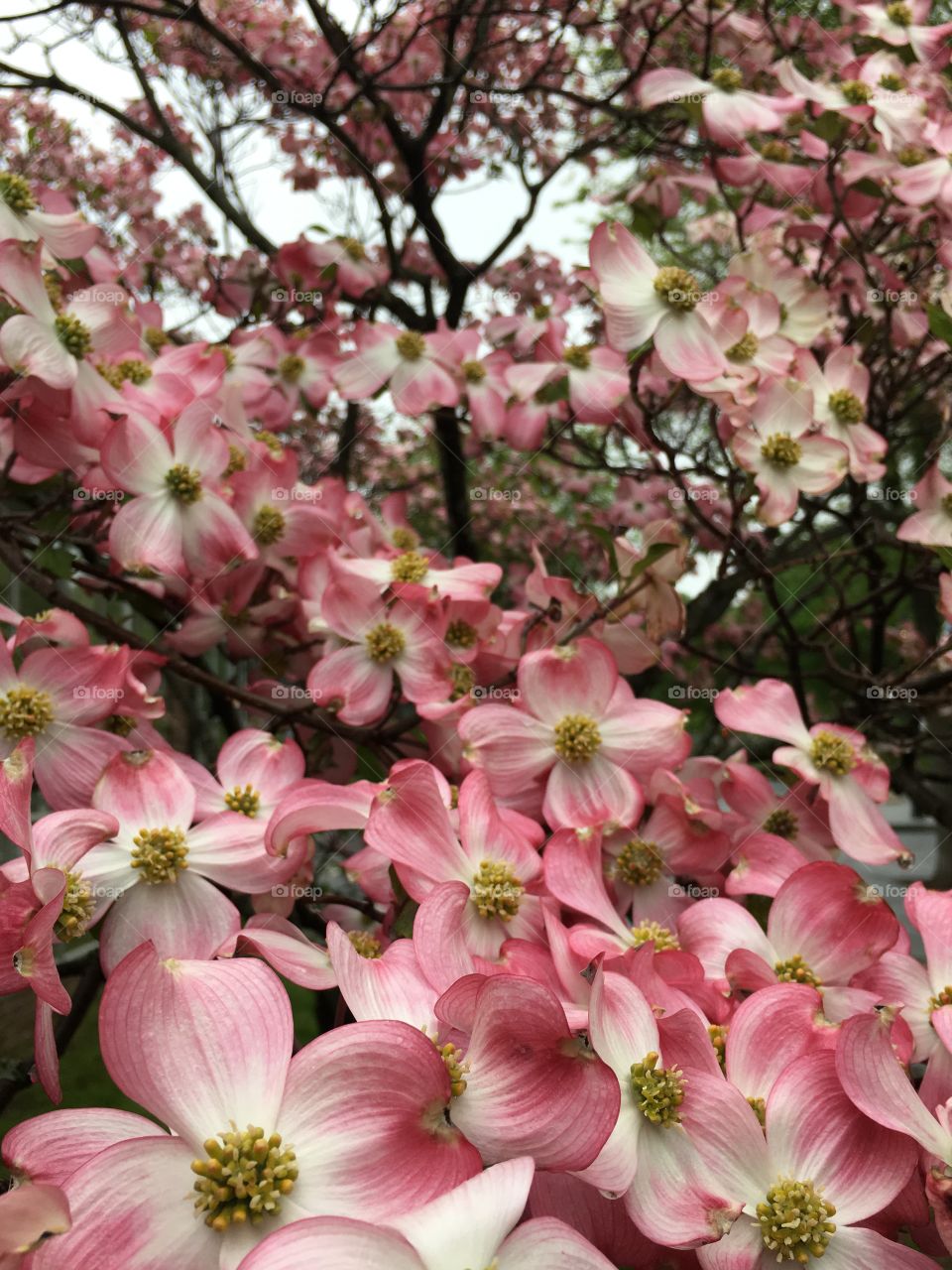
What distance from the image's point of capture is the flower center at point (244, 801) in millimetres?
742

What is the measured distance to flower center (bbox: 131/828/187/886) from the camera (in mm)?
624

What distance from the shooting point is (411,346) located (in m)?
1.34

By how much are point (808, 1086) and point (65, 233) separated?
96 cm

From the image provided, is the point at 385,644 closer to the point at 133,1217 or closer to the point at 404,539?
the point at 404,539

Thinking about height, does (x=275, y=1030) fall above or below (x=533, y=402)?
below

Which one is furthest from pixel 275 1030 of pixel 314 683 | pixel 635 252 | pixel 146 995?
pixel 635 252

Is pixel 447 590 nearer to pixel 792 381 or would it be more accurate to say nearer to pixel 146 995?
pixel 792 381

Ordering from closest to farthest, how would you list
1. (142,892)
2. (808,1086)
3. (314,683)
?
(808,1086) < (142,892) < (314,683)

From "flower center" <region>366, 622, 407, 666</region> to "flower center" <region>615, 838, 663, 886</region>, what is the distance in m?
0.28

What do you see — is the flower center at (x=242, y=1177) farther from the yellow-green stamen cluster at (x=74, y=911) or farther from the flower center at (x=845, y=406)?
the flower center at (x=845, y=406)

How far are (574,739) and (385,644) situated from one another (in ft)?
0.69

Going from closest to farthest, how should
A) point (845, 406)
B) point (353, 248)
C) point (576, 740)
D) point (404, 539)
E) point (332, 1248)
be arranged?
point (332, 1248)
point (576, 740)
point (845, 406)
point (404, 539)
point (353, 248)

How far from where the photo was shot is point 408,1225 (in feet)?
1.20

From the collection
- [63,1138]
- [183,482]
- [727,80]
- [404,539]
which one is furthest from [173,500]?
[727,80]
